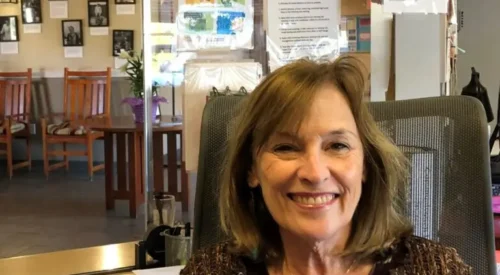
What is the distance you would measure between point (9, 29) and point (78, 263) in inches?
221

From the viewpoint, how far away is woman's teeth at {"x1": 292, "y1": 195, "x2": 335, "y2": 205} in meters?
1.03

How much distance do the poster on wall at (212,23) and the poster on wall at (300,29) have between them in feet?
0.24

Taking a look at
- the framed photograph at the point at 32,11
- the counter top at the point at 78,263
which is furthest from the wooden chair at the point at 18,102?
the counter top at the point at 78,263

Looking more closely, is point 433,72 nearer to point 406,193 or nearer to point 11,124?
point 406,193

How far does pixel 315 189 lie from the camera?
3.36 ft

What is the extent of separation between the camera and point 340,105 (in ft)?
3.51

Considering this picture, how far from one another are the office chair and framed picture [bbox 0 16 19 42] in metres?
6.07

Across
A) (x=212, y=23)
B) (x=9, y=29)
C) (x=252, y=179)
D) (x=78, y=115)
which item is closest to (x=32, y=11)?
(x=9, y=29)

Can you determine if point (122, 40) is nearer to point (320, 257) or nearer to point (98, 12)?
point (98, 12)

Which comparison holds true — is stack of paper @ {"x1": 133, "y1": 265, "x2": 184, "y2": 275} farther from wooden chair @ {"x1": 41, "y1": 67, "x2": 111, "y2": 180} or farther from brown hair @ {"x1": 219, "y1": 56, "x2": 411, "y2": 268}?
wooden chair @ {"x1": 41, "y1": 67, "x2": 111, "y2": 180}

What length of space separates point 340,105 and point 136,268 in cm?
80

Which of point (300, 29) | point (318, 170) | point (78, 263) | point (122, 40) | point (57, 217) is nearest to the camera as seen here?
point (318, 170)

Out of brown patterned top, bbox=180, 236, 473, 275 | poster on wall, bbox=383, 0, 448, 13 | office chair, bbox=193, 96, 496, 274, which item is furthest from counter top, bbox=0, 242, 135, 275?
poster on wall, bbox=383, 0, 448, 13

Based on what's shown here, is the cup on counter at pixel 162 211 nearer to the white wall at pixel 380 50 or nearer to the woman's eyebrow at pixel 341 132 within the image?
the white wall at pixel 380 50
